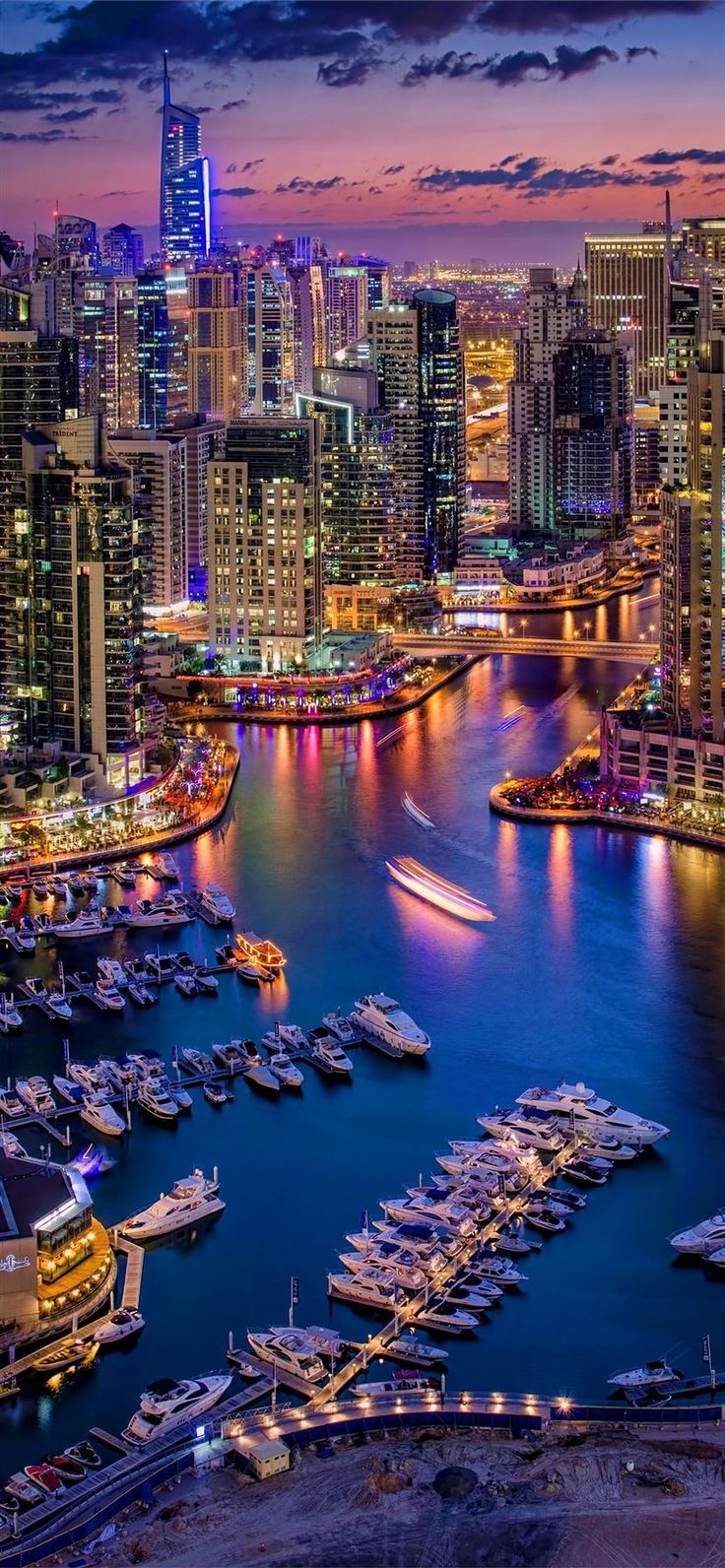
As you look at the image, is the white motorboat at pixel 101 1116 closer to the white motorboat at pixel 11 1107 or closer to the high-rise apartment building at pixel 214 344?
the white motorboat at pixel 11 1107

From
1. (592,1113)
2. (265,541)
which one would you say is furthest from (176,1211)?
(265,541)

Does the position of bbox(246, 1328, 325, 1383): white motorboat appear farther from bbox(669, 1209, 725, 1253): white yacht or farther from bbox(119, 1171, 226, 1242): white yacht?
bbox(669, 1209, 725, 1253): white yacht

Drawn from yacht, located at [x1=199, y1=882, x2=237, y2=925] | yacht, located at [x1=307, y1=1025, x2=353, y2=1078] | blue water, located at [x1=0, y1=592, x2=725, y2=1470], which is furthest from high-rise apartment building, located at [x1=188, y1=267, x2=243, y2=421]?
yacht, located at [x1=307, y1=1025, x2=353, y2=1078]

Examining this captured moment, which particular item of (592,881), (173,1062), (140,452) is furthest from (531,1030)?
(140,452)

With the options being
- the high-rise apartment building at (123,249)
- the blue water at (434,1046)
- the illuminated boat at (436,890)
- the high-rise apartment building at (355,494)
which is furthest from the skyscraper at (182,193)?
the illuminated boat at (436,890)

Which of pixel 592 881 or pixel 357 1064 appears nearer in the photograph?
pixel 357 1064

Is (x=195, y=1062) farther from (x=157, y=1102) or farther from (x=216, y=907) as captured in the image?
(x=216, y=907)

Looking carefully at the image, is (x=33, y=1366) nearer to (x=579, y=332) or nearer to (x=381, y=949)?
(x=381, y=949)
